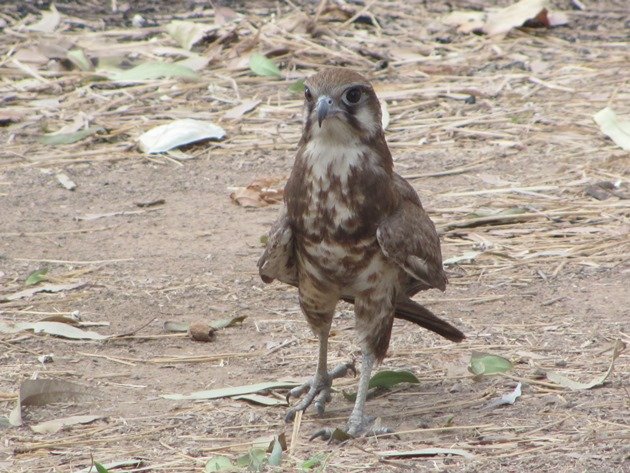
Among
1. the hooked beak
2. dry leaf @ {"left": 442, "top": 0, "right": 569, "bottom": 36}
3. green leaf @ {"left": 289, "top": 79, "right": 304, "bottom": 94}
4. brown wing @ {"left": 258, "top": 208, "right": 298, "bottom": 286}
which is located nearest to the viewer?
the hooked beak

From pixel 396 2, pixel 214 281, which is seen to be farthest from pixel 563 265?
pixel 396 2

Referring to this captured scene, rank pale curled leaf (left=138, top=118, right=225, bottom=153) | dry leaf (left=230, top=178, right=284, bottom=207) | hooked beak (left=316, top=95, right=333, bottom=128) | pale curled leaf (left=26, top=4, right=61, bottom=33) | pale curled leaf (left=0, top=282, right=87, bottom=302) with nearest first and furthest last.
Result: 1. hooked beak (left=316, top=95, right=333, bottom=128)
2. pale curled leaf (left=0, top=282, right=87, bottom=302)
3. dry leaf (left=230, top=178, right=284, bottom=207)
4. pale curled leaf (left=138, top=118, right=225, bottom=153)
5. pale curled leaf (left=26, top=4, right=61, bottom=33)

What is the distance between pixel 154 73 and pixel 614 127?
3697mm

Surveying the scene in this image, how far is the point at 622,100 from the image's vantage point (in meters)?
8.98

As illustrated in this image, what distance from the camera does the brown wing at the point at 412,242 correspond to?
4.68 m

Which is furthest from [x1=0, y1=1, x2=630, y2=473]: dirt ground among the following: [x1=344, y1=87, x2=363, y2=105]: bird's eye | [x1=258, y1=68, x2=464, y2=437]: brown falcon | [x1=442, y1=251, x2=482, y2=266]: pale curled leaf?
[x1=344, y1=87, x2=363, y2=105]: bird's eye

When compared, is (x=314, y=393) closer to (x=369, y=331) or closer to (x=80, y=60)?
(x=369, y=331)

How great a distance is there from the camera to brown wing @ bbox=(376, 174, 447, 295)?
4684 mm

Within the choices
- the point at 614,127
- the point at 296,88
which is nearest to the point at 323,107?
the point at 614,127

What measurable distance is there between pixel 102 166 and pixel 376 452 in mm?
4483

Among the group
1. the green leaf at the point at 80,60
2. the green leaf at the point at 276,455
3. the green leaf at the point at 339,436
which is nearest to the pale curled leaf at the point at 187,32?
the green leaf at the point at 80,60

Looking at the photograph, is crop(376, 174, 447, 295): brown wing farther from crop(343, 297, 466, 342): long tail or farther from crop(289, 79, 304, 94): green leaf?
crop(289, 79, 304, 94): green leaf

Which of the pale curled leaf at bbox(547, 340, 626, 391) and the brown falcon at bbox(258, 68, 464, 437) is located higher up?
the brown falcon at bbox(258, 68, 464, 437)

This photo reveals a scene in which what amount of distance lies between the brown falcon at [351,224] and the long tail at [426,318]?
0.85 ft
